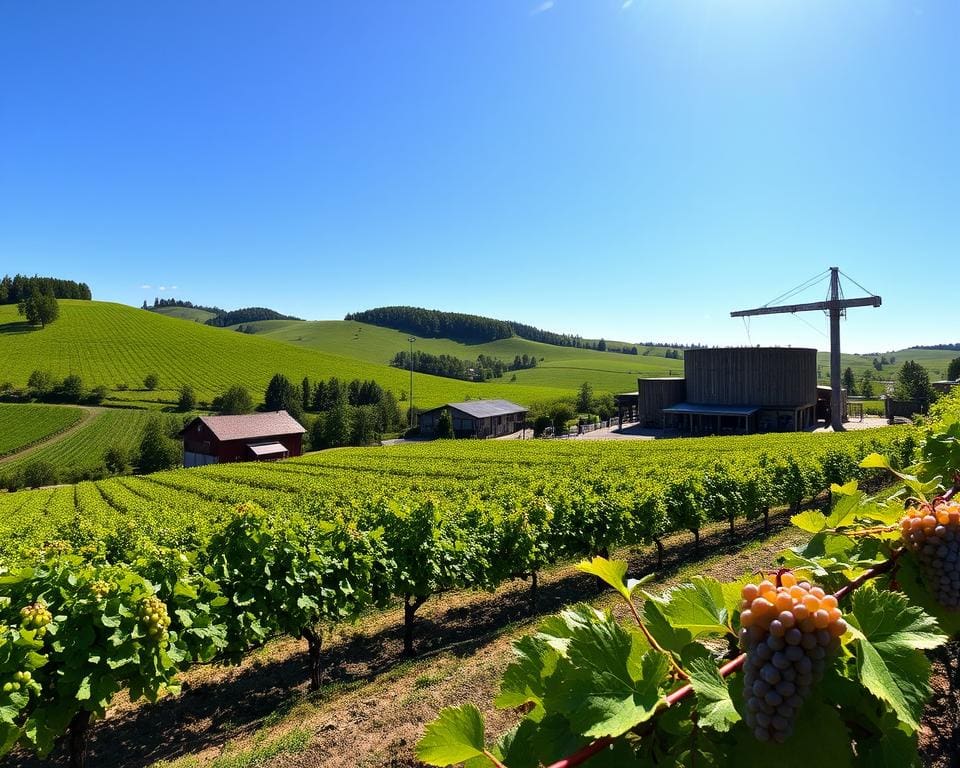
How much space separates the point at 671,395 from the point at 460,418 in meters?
28.1

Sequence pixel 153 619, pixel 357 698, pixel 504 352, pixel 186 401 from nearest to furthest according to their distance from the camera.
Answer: pixel 153 619, pixel 357 698, pixel 186 401, pixel 504 352

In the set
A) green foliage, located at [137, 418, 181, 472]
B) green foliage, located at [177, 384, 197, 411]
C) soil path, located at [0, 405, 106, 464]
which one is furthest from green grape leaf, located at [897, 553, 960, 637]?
green foliage, located at [177, 384, 197, 411]

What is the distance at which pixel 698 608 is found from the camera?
1.18 metres

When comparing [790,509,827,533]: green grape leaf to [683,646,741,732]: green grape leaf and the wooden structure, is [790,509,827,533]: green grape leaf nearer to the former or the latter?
[683,646,741,732]: green grape leaf

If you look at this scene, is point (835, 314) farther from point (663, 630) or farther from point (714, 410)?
point (663, 630)

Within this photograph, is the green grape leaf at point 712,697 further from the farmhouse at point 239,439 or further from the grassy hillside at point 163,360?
the grassy hillside at point 163,360

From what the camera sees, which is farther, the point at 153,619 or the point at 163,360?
the point at 163,360

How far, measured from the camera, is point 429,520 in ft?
34.4

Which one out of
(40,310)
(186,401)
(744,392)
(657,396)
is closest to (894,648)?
(744,392)

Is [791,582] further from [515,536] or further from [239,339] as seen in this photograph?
[239,339]

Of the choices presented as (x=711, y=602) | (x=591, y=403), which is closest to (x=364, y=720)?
(x=711, y=602)

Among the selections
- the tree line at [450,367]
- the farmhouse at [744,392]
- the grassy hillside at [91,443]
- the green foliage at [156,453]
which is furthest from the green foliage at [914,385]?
the grassy hillside at [91,443]

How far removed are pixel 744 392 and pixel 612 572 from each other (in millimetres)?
65881

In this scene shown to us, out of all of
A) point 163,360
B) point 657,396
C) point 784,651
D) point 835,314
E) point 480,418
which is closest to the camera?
point 784,651
